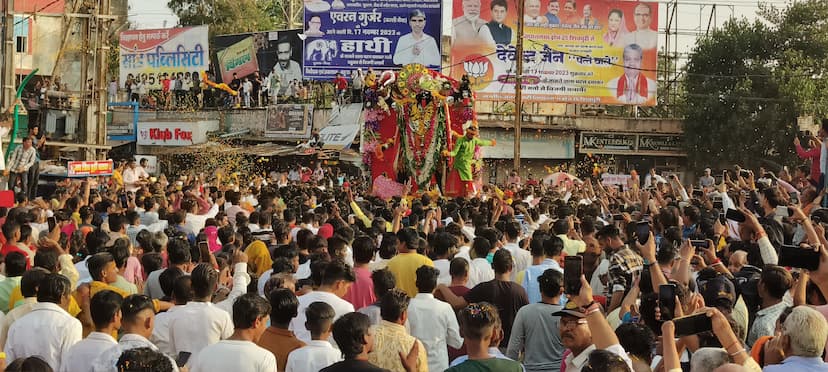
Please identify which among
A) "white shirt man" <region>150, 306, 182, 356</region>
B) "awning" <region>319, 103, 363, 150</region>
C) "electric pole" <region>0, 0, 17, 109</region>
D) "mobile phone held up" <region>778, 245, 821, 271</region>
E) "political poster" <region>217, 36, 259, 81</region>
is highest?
"political poster" <region>217, 36, 259, 81</region>

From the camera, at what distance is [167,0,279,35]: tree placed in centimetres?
4500

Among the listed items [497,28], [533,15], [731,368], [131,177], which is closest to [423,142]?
[131,177]

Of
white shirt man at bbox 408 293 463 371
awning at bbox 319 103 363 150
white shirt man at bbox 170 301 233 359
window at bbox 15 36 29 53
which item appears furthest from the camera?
window at bbox 15 36 29 53

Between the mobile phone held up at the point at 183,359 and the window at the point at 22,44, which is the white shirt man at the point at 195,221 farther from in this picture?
the window at the point at 22,44

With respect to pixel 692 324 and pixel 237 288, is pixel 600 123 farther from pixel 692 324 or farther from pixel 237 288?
pixel 692 324

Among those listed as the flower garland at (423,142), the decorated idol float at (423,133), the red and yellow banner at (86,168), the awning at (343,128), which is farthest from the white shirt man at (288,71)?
the red and yellow banner at (86,168)

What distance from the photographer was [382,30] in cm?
3084

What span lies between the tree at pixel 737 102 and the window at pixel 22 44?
21119mm

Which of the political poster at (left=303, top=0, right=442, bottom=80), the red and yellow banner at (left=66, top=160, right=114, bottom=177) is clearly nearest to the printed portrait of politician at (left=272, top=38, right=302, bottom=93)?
the political poster at (left=303, top=0, right=442, bottom=80)

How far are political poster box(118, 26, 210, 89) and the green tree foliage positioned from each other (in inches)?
603

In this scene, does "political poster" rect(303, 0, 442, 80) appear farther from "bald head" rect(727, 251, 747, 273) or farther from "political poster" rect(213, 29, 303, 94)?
"bald head" rect(727, 251, 747, 273)

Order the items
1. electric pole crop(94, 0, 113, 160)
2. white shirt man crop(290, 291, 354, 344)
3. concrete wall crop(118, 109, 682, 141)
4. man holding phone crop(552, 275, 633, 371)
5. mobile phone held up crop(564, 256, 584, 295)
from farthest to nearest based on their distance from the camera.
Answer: concrete wall crop(118, 109, 682, 141), electric pole crop(94, 0, 113, 160), white shirt man crop(290, 291, 354, 344), mobile phone held up crop(564, 256, 584, 295), man holding phone crop(552, 275, 633, 371)

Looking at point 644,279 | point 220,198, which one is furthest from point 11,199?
point 644,279

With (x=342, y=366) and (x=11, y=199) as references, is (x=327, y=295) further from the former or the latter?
(x=11, y=199)
